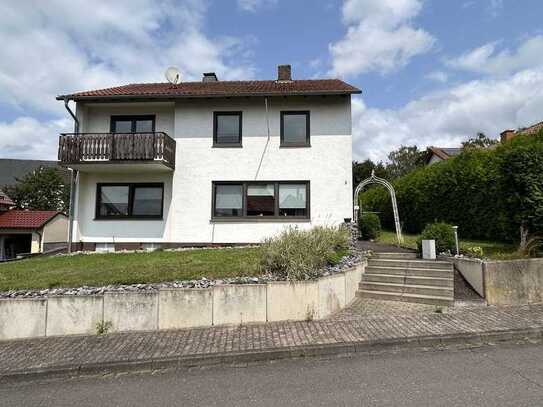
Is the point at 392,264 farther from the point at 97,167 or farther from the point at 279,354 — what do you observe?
the point at 97,167

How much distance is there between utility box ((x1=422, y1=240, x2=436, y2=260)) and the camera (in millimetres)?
9078

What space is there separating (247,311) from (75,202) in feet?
37.4

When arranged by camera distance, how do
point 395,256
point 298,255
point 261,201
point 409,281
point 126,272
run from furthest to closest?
point 261,201 → point 395,256 → point 409,281 → point 126,272 → point 298,255

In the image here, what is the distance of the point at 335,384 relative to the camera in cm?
416

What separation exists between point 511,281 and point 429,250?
2.05 meters

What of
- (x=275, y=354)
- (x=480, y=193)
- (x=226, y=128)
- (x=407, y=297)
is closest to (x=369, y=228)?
(x=480, y=193)

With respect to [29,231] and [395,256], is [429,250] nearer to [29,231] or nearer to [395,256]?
[395,256]

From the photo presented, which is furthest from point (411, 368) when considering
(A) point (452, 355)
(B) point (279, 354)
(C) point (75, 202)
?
(C) point (75, 202)

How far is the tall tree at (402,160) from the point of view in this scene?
1959 inches

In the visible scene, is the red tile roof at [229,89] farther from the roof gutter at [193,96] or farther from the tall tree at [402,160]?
the tall tree at [402,160]

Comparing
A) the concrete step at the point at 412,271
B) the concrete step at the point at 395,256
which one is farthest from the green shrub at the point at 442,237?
the concrete step at the point at 412,271

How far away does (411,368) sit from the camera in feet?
14.9

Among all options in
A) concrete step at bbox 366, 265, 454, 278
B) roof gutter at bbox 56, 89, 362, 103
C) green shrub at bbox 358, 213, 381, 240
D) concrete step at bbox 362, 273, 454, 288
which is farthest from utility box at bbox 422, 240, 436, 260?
roof gutter at bbox 56, 89, 362, 103

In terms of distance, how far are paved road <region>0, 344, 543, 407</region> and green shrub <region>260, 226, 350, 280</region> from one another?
215 centimetres
